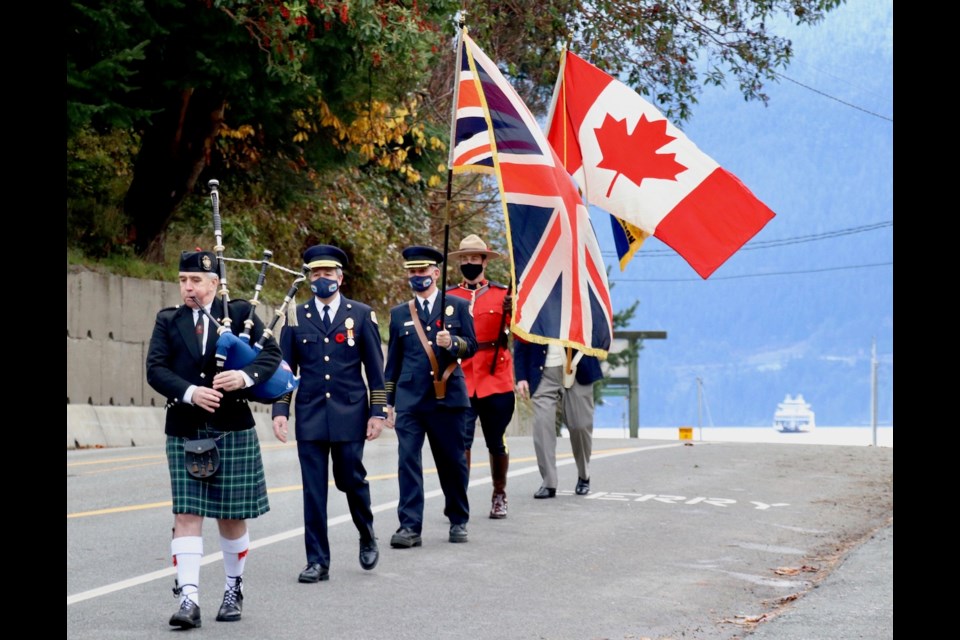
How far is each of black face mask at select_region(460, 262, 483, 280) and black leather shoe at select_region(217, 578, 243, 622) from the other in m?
4.56

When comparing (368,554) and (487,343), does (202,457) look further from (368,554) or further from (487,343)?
(487,343)

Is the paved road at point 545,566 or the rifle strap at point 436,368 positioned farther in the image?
the rifle strap at point 436,368

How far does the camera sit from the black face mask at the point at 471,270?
1177cm

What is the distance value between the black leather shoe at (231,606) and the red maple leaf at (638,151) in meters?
4.11

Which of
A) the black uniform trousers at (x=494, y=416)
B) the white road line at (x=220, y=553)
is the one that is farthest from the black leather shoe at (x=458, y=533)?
the black uniform trousers at (x=494, y=416)

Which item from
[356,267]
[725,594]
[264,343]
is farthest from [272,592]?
[356,267]

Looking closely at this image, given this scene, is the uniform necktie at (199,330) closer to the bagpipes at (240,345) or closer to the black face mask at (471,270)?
the bagpipes at (240,345)

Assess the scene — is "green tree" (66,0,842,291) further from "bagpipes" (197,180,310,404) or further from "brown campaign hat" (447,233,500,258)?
"bagpipes" (197,180,310,404)

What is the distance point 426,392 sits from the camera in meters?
10.5

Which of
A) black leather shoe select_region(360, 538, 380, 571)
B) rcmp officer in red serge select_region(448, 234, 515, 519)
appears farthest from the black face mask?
black leather shoe select_region(360, 538, 380, 571)
